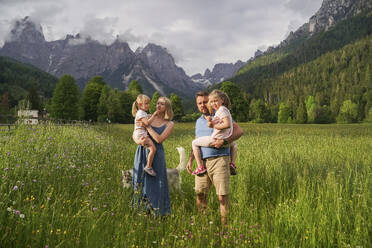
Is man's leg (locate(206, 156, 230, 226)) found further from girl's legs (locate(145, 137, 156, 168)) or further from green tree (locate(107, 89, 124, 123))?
green tree (locate(107, 89, 124, 123))

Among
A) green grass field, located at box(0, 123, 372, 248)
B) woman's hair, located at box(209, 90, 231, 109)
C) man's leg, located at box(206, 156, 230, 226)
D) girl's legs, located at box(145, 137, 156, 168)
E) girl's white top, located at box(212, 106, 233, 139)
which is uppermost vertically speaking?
woman's hair, located at box(209, 90, 231, 109)

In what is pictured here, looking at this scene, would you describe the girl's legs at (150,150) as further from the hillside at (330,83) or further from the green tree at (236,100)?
the hillside at (330,83)

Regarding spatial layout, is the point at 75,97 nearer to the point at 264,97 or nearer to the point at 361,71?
the point at 264,97

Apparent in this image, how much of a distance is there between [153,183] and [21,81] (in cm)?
14844

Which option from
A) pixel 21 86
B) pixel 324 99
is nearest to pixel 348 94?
pixel 324 99

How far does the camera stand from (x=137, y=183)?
382cm

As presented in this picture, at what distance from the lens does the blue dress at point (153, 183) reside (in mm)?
3855

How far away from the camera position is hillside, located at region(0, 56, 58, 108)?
341 ft

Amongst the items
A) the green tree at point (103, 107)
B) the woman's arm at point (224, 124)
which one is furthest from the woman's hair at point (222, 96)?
the green tree at point (103, 107)

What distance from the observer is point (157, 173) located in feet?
13.0

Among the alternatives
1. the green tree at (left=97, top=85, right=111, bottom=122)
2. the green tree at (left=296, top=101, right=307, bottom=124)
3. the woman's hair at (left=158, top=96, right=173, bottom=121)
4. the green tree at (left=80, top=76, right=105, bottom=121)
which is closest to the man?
the woman's hair at (left=158, top=96, right=173, bottom=121)

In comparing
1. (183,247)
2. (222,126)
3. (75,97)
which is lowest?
(183,247)

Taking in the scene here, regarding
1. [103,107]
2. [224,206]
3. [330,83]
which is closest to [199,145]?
[224,206]

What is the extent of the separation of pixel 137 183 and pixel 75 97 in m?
54.3
